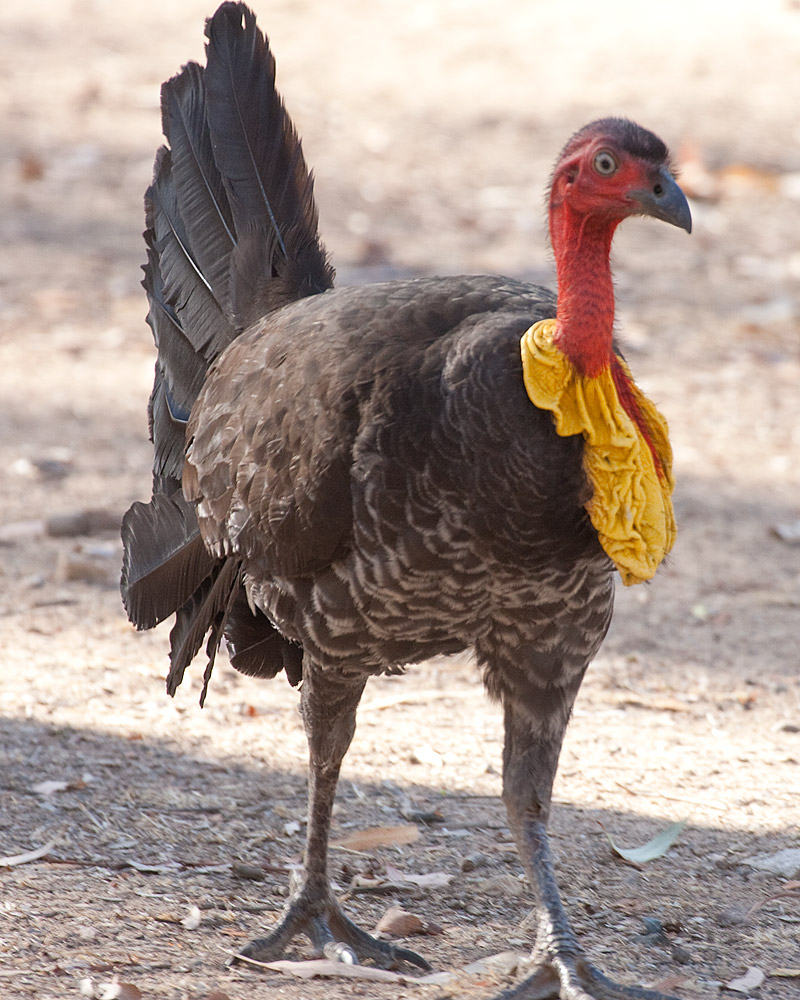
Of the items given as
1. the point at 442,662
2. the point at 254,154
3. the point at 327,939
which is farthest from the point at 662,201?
the point at 442,662

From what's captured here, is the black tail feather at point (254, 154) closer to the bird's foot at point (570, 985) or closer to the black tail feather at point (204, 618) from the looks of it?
the black tail feather at point (204, 618)

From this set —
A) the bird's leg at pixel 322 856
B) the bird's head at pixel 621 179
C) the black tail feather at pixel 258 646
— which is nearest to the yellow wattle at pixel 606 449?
the bird's head at pixel 621 179

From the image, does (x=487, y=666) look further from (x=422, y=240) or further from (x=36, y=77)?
(x=36, y=77)

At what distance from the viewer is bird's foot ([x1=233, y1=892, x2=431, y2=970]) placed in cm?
363

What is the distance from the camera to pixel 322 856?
3855 mm

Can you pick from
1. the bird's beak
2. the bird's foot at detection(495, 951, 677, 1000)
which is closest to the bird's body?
the bird's beak

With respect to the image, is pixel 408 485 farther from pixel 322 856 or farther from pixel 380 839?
pixel 380 839

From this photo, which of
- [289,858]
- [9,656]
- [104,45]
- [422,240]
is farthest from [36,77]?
[289,858]

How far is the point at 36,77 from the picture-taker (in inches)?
524

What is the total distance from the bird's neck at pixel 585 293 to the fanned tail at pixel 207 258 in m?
1.21

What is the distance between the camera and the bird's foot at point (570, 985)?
338cm

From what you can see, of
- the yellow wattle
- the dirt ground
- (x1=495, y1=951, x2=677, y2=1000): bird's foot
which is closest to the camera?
the yellow wattle

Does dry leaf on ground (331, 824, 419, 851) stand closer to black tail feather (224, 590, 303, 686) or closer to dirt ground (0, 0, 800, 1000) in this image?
dirt ground (0, 0, 800, 1000)

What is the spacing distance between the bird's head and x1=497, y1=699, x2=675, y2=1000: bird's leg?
1270 mm
